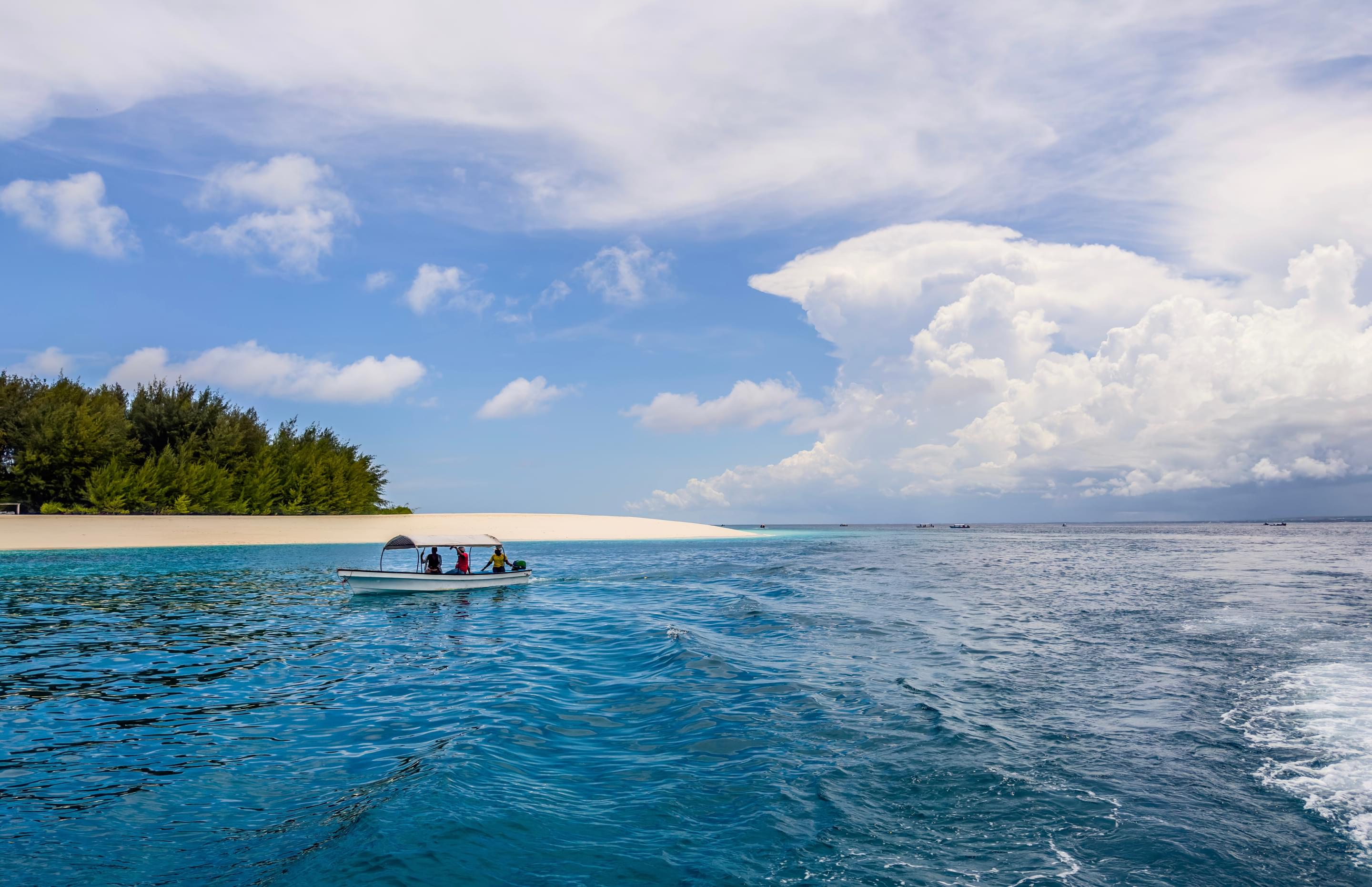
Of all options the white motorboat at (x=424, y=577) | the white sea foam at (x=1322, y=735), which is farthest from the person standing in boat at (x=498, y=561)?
the white sea foam at (x=1322, y=735)

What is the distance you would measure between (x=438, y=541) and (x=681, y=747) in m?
25.0

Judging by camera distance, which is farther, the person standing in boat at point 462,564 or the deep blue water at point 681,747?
the person standing in boat at point 462,564

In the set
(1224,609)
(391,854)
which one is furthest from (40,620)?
(1224,609)

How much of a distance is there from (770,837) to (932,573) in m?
42.8

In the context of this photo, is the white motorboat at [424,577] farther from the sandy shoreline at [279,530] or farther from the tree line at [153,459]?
the tree line at [153,459]

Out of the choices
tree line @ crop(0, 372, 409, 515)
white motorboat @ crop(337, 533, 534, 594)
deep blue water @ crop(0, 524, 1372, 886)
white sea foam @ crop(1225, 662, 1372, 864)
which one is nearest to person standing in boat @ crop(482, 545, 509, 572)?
white motorboat @ crop(337, 533, 534, 594)

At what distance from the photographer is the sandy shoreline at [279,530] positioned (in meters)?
60.2

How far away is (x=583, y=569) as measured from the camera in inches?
2060

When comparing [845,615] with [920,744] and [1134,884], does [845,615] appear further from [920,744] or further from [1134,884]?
[1134,884]

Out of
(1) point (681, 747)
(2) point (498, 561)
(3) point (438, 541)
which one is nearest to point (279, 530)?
(2) point (498, 561)

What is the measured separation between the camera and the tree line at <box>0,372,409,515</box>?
70.4 meters

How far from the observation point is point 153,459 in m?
77.7

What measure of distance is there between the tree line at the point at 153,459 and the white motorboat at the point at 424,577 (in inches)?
2194

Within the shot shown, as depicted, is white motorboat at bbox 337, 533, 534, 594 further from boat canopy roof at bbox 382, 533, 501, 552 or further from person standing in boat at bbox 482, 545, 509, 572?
person standing in boat at bbox 482, 545, 509, 572
